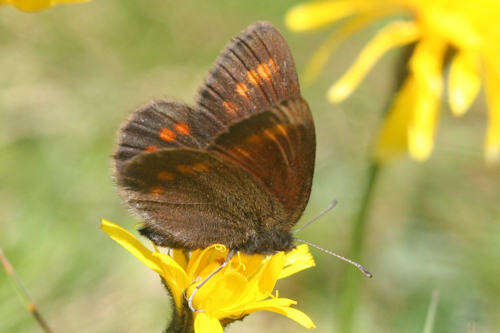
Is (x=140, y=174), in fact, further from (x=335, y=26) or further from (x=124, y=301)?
(x=335, y=26)

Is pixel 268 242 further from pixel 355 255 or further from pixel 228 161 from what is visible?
pixel 355 255

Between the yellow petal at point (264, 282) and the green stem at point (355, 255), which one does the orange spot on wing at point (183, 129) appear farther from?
the green stem at point (355, 255)

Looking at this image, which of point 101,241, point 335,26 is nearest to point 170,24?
point 335,26

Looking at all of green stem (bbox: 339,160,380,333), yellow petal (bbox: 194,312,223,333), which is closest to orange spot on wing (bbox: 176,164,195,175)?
yellow petal (bbox: 194,312,223,333)

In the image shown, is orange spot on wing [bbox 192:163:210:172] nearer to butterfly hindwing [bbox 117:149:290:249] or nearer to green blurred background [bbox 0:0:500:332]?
butterfly hindwing [bbox 117:149:290:249]

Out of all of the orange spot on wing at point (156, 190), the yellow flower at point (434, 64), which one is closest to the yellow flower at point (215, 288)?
the orange spot on wing at point (156, 190)

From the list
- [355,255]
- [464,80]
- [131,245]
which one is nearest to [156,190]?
[131,245]
